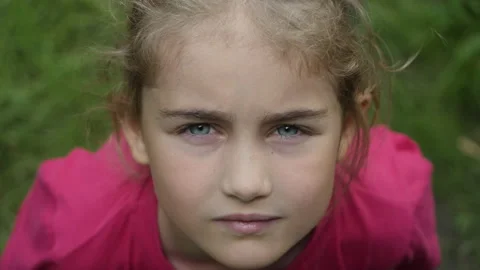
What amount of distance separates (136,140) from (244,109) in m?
0.43

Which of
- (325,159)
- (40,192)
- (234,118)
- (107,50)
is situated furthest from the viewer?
(40,192)

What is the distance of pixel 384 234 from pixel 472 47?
1035mm

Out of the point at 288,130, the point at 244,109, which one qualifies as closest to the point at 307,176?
the point at 288,130

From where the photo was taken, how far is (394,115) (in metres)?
3.11

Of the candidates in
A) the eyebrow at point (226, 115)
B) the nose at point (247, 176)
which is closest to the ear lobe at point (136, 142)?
the eyebrow at point (226, 115)

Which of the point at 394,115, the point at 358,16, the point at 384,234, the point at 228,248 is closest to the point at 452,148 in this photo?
the point at 394,115

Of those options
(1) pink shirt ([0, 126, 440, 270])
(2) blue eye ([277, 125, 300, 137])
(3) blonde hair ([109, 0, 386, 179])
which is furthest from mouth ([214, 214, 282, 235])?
(1) pink shirt ([0, 126, 440, 270])

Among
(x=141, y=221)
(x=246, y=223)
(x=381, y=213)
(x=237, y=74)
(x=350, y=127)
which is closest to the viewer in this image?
(x=237, y=74)

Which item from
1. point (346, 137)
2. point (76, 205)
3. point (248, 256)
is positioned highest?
point (346, 137)

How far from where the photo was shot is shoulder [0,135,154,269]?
223 centimetres

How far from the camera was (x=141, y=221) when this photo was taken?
2.21 meters

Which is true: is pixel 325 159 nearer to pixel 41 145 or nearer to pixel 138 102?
pixel 138 102

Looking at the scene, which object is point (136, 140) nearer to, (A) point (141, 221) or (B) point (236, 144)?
(A) point (141, 221)

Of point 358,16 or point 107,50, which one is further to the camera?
point 107,50
